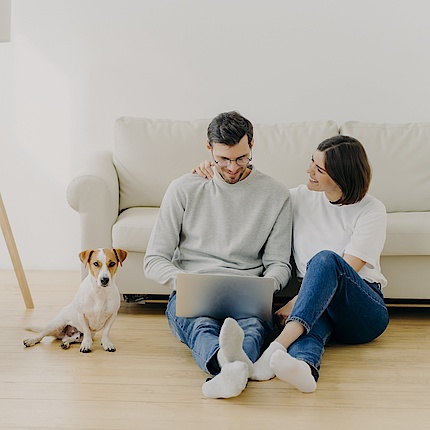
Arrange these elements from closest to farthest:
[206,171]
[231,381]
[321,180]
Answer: [231,381] → [321,180] → [206,171]

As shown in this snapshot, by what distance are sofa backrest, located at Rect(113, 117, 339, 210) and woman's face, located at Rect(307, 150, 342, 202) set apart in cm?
80

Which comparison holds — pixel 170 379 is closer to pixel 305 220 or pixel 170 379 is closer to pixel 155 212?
pixel 305 220

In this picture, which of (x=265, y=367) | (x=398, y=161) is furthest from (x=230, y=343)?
(x=398, y=161)

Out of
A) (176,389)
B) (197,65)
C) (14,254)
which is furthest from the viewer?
(197,65)

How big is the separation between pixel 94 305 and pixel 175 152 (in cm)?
113

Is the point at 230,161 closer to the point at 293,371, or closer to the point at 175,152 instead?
the point at 293,371

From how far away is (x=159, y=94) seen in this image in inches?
166

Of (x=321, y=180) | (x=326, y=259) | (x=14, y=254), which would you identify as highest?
(x=321, y=180)

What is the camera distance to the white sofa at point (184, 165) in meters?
3.22

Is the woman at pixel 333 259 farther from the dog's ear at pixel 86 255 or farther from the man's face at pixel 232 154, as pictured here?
the dog's ear at pixel 86 255

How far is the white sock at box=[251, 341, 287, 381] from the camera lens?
2402 mm

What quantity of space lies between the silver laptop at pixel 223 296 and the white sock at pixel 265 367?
7.8 inches

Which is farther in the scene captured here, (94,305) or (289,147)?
(289,147)

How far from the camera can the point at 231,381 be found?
2.22m
